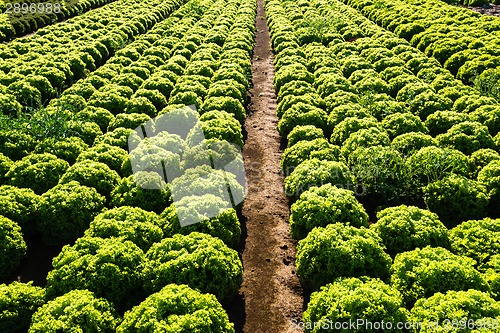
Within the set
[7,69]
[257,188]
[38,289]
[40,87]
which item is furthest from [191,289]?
[7,69]

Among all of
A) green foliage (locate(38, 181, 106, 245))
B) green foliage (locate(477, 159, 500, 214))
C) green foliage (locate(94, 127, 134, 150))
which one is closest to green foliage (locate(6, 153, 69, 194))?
green foliage (locate(38, 181, 106, 245))

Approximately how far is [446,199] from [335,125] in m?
6.29

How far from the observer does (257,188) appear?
1686cm

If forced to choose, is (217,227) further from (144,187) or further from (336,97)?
(336,97)

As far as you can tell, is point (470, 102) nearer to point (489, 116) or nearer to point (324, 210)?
point (489, 116)

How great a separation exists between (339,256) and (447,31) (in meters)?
29.1

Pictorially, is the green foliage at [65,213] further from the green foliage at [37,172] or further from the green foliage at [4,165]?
the green foliage at [4,165]

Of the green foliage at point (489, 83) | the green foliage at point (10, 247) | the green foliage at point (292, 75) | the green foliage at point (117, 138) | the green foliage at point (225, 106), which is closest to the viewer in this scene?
the green foliage at point (10, 247)

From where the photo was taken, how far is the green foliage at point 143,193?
43.1ft

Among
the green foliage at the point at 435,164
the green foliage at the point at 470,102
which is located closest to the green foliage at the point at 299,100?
the green foliage at the point at 435,164

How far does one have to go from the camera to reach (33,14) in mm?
45031

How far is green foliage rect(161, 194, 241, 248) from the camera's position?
38.3 ft

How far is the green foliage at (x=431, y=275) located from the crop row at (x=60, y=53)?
18.2 m

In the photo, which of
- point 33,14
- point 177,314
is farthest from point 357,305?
point 33,14
